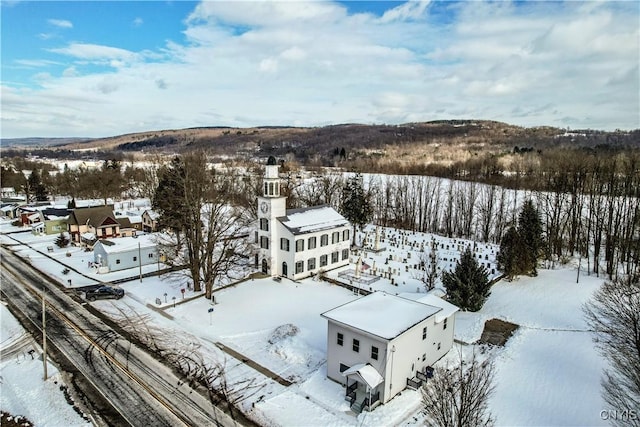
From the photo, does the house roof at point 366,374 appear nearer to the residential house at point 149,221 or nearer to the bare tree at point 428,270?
the bare tree at point 428,270

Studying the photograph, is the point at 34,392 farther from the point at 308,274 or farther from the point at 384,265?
the point at 384,265

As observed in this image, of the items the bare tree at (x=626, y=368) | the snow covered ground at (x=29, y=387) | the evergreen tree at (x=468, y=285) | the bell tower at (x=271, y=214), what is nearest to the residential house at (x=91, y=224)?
the bell tower at (x=271, y=214)

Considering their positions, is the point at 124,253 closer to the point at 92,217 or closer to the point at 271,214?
the point at 92,217

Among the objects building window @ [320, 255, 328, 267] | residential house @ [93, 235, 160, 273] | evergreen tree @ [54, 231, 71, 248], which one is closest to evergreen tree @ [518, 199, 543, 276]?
building window @ [320, 255, 328, 267]

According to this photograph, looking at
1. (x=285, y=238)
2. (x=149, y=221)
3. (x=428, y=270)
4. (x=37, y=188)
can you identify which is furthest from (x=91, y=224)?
(x=428, y=270)

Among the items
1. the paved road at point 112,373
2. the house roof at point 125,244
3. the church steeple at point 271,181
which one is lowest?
the paved road at point 112,373

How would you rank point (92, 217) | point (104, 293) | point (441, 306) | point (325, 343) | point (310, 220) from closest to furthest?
point (441, 306) < point (325, 343) < point (104, 293) < point (310, 220) < point (92, 217)

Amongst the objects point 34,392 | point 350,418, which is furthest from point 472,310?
point 34,392
